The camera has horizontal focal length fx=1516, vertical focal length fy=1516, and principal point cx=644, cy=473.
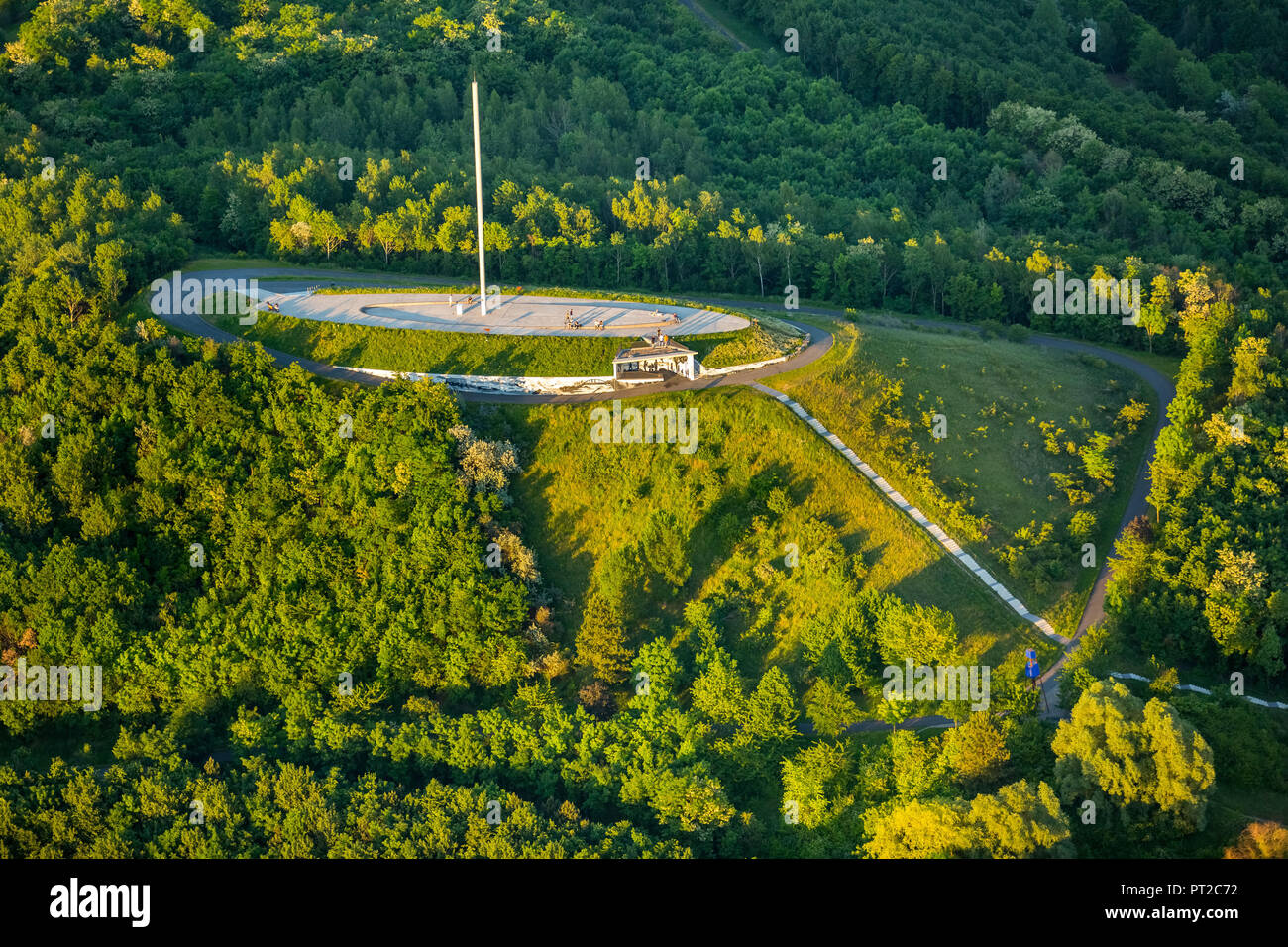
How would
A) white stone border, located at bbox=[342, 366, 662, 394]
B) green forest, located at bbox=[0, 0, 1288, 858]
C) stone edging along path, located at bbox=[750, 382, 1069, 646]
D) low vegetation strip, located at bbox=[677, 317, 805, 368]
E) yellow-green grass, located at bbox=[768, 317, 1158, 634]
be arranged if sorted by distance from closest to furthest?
green forest, located at bbox=[0, 0, 1288, 858] → stone edging along path, located at bbox=[750, 382, 1069, 646] → yellow-green grass, located at bbox=[768, 317, 1158, 634] → white stone border, located at bbox=[342, 366, 662, 394] → low vegetation strip, located at bbox=[677, 317, 805, 368]

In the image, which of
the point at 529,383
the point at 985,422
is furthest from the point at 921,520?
the point at 529,383

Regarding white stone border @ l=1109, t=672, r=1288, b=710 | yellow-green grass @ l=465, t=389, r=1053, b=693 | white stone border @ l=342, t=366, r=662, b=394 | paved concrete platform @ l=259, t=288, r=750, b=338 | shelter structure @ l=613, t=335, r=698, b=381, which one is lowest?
white stone border @ l=1109, t=672, r=1288, b=710

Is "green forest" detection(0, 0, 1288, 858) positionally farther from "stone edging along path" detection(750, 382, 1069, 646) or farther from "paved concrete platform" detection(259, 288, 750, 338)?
"paved concrete platform" detection(259, 288, 750, 338)

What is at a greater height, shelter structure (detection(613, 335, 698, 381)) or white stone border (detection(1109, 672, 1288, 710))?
shelter structure (detection(613, 335, 698, 381))

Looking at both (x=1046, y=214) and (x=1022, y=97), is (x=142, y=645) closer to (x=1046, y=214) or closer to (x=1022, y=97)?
(x=1046, y=214)

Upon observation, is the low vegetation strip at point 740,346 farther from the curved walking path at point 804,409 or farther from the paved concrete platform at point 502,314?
the paved concrete platform at point 502,314

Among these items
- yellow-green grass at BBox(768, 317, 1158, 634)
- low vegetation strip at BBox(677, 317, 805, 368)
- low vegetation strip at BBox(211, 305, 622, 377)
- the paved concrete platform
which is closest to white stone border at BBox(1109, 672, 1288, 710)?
yellow-green grass at BBox(768, 317, 1158, 634)

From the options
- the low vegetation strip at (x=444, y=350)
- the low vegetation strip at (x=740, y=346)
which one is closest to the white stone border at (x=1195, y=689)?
the low vegetation strip at (x=740, y=346)
